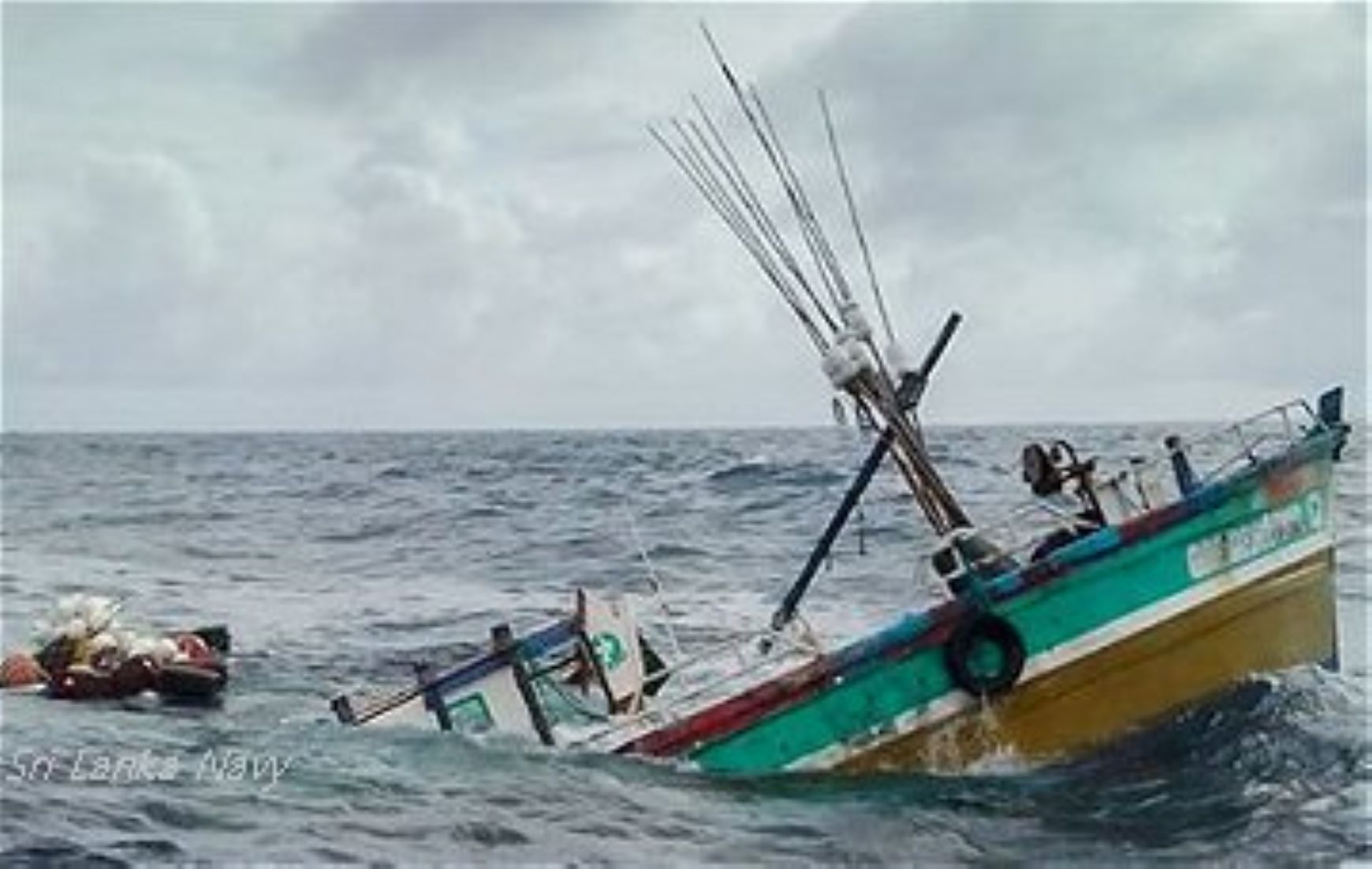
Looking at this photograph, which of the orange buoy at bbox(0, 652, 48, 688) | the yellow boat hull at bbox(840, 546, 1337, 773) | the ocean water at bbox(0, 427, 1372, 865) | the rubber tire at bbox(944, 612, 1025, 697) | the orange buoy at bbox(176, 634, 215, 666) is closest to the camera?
the ocean water at bbox(0, 427, 1372, 865)

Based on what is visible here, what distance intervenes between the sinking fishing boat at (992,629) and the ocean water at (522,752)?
0.34m

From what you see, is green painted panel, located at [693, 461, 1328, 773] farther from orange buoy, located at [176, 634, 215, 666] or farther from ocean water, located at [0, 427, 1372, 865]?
orange buoy, located at [176, 634, 215, 666]

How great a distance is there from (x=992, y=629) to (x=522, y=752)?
13.7 ft

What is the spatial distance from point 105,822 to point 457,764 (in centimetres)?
314

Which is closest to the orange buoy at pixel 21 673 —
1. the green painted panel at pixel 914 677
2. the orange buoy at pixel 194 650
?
the orange buoy at pixel 194 650

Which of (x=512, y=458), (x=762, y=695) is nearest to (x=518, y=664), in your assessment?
(x=762, y=695)

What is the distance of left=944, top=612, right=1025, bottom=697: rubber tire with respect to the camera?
48.5ft

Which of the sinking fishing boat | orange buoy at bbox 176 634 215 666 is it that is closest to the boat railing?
the sinking fishing boat

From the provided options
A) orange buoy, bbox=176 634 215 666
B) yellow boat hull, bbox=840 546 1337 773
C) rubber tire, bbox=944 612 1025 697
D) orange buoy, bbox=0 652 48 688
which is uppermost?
orange buoy, bbox=0 652 48 688

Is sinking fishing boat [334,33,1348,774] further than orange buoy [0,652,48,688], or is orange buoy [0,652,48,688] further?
orange buoy [0,652,48,688]

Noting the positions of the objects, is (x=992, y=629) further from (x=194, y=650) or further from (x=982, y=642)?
(x=194, y=650)

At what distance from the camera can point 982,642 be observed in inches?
583

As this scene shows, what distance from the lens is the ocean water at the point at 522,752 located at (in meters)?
12.9

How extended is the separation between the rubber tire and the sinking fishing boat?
15mm
